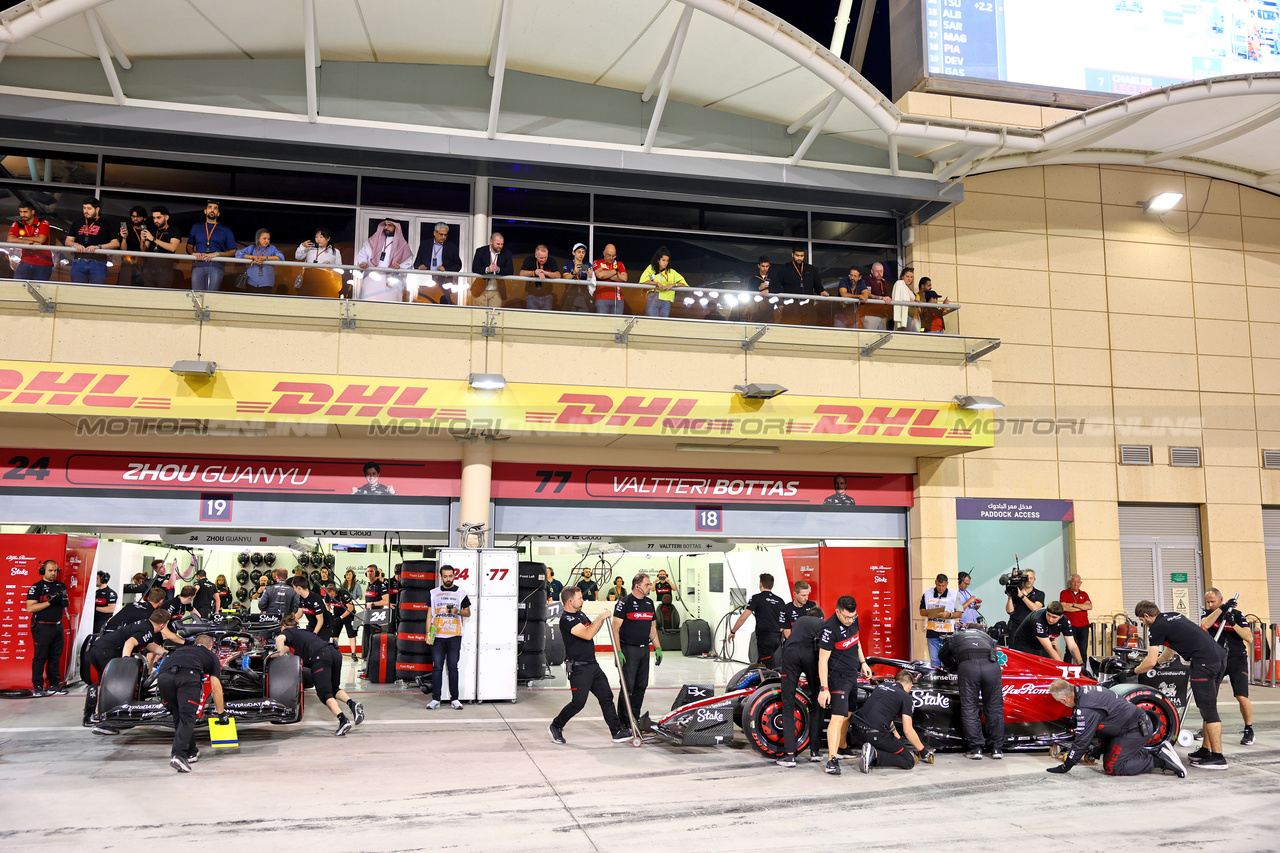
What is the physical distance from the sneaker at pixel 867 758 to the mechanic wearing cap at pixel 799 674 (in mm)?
515

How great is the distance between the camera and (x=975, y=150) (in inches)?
589

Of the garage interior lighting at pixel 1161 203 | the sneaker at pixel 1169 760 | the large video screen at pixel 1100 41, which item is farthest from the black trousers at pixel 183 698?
the garage interior lighting at pixel 1161 203

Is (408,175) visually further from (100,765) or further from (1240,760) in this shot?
(1240,760)

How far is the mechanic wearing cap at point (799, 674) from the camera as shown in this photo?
8.77 m

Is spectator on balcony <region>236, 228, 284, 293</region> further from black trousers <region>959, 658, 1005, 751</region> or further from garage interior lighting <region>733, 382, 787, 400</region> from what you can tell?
black trousers <region>959, 658, 1005, 751</region>

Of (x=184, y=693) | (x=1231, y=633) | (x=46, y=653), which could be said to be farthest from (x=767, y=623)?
(x=46, y=653)

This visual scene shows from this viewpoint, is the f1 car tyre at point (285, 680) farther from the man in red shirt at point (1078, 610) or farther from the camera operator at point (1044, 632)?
the man in red shirt at point (1078, 610)

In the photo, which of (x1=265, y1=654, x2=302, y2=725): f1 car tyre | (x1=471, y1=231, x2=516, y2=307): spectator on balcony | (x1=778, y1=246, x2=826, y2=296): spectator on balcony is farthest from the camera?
(x1=778, y1=246, x2=826, y2=296): spectator on balcony

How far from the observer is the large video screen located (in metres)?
16.6

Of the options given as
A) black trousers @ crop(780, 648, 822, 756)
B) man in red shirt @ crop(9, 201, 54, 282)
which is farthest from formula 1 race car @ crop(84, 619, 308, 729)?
man in red shirt @ crop(9, 201, 54, 282)

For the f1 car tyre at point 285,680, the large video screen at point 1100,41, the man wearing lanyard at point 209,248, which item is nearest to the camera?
the f1 car tyre at point 285,680

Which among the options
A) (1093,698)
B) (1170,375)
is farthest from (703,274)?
(1093,698)

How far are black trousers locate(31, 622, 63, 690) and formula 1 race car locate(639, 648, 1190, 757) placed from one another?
27.5 feet

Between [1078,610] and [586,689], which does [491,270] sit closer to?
[586,689]
